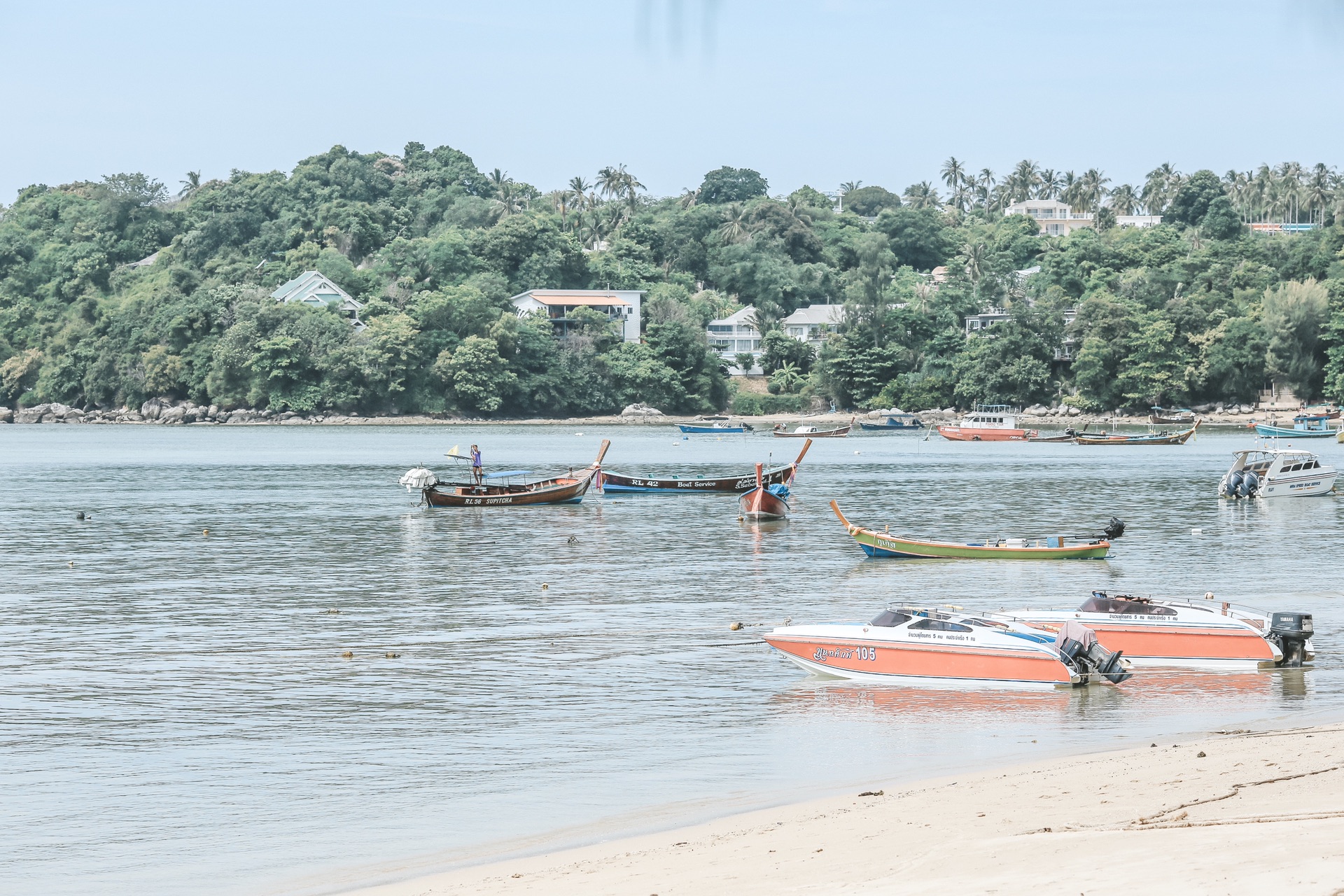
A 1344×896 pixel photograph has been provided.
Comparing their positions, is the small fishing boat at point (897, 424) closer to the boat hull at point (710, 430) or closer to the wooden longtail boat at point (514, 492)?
the boat hull at point (710, 430)

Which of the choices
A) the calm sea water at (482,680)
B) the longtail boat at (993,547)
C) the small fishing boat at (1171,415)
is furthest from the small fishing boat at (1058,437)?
the longtail boat at (993,547)

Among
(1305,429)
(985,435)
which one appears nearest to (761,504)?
(985,435)

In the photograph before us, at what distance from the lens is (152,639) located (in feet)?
118

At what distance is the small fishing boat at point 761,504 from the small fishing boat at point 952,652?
37.0 meters

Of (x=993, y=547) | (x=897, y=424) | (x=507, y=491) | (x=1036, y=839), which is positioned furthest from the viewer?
(x=897, y=424)

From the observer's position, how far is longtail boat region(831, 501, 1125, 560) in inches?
1923

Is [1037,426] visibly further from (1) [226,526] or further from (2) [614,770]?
(2) [614,770]

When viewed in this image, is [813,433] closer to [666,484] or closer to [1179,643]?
[666,484]

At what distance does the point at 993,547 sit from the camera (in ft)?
160

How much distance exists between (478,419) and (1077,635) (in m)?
161

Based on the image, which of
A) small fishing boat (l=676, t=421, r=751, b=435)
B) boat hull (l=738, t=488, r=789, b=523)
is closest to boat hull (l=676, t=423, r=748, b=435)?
small fishing boat (l=676, t=421, r=751, b=435)

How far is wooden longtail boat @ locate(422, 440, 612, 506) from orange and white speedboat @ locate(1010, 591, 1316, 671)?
45.7 m

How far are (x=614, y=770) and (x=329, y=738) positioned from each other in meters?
5.52

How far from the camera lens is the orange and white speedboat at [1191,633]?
98.5 feet
